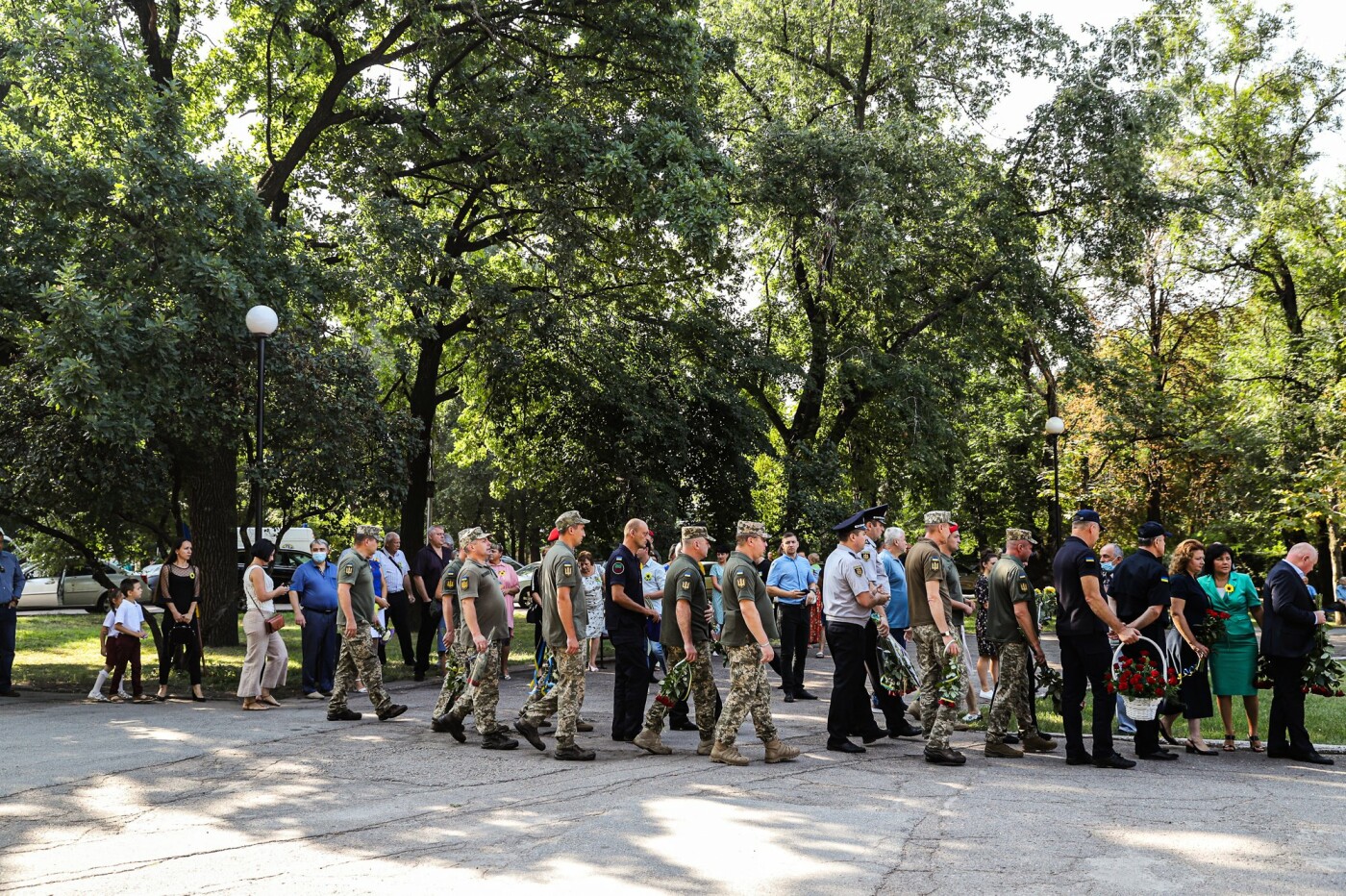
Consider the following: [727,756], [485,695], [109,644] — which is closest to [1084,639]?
[727,756]

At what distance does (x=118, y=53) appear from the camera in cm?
1470

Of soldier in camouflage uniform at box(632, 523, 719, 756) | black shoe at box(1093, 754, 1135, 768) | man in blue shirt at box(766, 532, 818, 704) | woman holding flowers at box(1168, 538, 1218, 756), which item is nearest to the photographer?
black shoe at box(1093, 754, 1135, 768)

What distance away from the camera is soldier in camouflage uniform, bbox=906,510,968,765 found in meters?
9.11

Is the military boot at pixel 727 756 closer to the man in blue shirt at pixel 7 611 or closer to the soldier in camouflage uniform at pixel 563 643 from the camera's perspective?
the soldier in camouflage uniform at pixel 563 643

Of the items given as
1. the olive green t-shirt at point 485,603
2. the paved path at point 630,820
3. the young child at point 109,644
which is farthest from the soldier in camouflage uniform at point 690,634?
the young child at point 109,644

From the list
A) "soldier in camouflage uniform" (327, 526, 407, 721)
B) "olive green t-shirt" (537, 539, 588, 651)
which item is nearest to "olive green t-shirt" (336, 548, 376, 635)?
"soldier in camouflage uniform" (327, 526, 407, 721)

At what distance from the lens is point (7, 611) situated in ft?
46.3

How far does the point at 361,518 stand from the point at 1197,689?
12.8m

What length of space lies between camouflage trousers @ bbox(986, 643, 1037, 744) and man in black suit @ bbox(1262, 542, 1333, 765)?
84.4 inches

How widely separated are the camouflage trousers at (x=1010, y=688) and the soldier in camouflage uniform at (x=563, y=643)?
3384 mm

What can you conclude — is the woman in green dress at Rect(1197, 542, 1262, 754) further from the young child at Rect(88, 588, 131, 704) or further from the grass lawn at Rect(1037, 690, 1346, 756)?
the young child at Rect(88, 588, 131, 704)

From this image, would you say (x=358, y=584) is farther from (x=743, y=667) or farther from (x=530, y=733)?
(x=743, y=667)

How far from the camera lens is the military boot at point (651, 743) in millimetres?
9539

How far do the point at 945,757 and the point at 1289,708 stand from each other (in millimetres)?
3032
